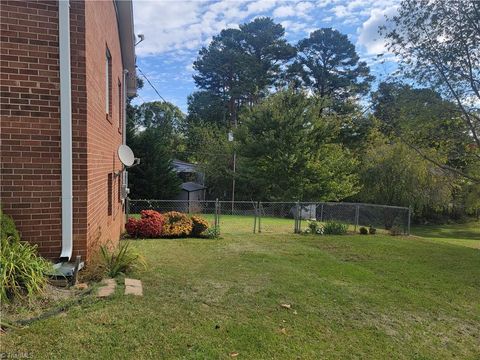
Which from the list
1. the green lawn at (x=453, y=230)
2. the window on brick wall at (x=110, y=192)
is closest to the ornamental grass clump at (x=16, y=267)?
the window on brick wall at (x=110, y=192)

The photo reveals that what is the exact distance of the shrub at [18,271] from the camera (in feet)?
11.4

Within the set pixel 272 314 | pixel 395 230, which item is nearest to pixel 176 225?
pixel 272 314

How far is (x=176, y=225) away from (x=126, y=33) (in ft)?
18.5

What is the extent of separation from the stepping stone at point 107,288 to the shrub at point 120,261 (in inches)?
9.9

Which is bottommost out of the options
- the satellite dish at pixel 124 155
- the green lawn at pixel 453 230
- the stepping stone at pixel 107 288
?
the green lawn at pixel 453 230

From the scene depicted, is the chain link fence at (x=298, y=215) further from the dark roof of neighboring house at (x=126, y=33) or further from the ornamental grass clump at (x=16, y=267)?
the ornamental grass clump at (x=16, y=267)

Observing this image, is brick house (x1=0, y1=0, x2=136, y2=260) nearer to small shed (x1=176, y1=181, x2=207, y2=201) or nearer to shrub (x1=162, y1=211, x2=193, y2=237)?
shrub (x1=162, y1=211, x2=193, y2=237)

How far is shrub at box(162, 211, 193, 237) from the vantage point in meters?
10.7

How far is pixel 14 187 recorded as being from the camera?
4.12 meters

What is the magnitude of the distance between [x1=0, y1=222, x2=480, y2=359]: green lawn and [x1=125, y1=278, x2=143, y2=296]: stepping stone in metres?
0.11

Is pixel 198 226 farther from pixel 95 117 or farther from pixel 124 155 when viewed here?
pixel 95 117

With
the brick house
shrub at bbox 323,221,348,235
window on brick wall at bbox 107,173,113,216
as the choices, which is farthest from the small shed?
the brick house

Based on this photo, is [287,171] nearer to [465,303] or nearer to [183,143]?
[465,303]

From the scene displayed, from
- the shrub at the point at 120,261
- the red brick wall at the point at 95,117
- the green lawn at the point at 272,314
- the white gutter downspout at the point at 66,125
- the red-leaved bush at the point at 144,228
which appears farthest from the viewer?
the red-leaved bush at the point at 144,228
